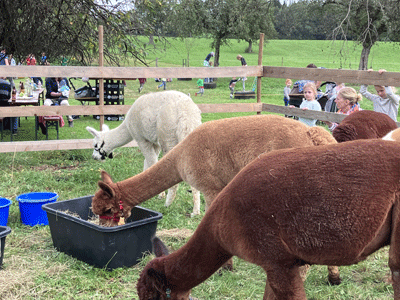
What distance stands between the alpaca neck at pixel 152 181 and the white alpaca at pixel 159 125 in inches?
55.7

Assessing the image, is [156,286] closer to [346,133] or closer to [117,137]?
[346,133]

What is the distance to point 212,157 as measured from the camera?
381 centimetres

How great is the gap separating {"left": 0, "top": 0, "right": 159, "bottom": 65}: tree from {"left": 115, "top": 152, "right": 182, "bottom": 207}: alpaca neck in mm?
6191

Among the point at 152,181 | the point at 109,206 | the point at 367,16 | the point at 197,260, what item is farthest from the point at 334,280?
the point at 367,16

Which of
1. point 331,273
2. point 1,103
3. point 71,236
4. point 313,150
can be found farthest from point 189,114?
point 1,103

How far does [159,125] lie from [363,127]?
281 cm

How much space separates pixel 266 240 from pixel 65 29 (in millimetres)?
8841

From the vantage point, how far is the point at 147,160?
630cm

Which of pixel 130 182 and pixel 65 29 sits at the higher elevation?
pixel 65 29

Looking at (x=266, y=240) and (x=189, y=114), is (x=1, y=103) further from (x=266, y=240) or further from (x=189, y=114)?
(x=266, y=240)

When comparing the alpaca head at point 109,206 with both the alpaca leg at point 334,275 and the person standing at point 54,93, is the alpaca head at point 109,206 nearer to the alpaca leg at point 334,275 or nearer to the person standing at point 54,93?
the alpaca leg at point 334,275

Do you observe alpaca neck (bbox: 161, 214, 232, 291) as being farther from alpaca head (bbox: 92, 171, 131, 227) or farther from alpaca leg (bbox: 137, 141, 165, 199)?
alpaca leg (bbox: 137, 141, 165, 199)

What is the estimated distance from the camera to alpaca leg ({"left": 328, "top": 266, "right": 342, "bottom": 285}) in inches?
143

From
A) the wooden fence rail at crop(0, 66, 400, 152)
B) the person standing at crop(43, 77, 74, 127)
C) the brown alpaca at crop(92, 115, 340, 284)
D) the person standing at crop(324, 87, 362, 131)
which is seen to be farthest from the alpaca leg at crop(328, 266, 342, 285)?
the person standing at crop(43, 77, 74, 127)
